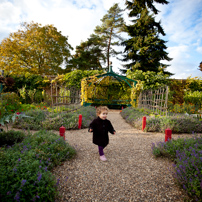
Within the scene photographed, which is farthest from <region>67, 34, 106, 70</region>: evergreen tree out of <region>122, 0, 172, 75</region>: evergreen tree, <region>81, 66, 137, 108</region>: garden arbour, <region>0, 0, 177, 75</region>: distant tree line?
<region>81, 66, 137, 108</region>: garden arbour

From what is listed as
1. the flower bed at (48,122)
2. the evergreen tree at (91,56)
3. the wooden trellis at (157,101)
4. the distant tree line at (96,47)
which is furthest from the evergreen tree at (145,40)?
the flower bed at (48,122)

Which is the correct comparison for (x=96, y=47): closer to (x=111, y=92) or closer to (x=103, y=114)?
(x=111, y=92)

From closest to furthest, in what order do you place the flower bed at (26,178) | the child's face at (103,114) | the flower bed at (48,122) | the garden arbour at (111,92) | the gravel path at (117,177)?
the flower bed at (26,178) < the gravel path at (117,177) < the child's face at (103,114) < the flower bed at (48,122) < the garden arbour at (111,92)

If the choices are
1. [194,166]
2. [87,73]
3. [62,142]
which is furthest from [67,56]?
[194,166]

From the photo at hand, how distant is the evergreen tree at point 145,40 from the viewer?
1435 cm

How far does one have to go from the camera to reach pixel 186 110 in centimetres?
865

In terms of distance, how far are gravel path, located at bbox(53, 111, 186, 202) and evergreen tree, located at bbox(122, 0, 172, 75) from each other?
12648 mm

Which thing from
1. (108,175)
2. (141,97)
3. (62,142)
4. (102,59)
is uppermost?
(102,59)

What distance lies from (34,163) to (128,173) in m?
1.52

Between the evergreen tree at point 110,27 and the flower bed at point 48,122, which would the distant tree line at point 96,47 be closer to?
the evergreen tree at point 110,27

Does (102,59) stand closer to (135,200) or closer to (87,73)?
(87,73)

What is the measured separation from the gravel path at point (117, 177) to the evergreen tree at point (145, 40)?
498 inches

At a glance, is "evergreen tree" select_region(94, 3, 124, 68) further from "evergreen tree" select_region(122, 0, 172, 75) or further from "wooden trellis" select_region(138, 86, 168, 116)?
"wooden trellis" select_region(138, 86, 168, 116)

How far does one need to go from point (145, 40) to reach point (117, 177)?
14.4 m
